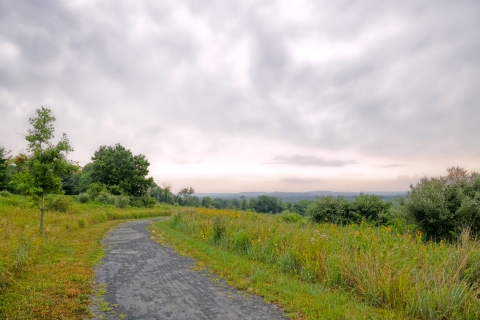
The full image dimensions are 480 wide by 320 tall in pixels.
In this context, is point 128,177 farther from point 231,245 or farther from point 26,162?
point 231,245

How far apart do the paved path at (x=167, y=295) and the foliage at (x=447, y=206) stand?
7.93m

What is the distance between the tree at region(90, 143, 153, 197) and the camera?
4569 cm

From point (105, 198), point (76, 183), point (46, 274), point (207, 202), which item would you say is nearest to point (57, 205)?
point (46, 274)

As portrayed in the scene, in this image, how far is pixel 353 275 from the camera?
6.14 m

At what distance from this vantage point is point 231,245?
408 inches

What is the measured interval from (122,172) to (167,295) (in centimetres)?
4419

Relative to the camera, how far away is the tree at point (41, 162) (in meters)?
11.6

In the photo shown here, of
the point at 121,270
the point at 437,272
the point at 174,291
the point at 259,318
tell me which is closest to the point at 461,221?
the point at 437,272

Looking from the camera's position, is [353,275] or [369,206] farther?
[369,206]

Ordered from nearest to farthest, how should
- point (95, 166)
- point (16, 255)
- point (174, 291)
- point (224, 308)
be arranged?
point (224, 308), point (174, 291), point (16, 255), point (95, 166)

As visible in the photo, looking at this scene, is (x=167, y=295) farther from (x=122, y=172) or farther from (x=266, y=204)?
(x=266, y=204)

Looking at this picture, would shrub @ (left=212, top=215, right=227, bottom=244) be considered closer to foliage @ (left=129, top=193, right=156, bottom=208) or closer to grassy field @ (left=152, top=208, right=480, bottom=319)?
grassy field @ (left=152, top=208, right=480, bottom=319)

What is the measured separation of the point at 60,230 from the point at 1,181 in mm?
29752

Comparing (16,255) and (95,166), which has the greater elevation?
(95,166)
